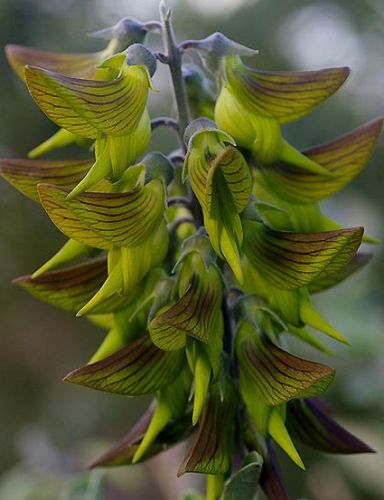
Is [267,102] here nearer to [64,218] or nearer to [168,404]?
[64,218]

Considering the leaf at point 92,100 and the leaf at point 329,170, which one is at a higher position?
the leaf at point 92,100

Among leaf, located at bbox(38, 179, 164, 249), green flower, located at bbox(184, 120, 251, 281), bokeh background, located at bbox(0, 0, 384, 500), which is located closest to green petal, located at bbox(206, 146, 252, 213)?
green flower, located at bbox(184, 120, 251, 281)

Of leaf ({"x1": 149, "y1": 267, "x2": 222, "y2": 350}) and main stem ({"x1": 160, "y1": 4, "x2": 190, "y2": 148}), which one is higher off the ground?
main stem ({"x1": 160, "y1": 4, "x2": 190, "y2": 148})

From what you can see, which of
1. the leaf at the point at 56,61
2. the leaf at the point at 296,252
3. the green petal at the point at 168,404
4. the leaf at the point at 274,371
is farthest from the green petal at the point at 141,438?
the leaf at the point at 56,61

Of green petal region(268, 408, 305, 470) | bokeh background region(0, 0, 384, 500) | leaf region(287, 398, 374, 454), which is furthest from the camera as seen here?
bokeh background region(0, 0, 384, 500)

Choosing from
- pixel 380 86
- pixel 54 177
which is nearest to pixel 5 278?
pixel 380 86

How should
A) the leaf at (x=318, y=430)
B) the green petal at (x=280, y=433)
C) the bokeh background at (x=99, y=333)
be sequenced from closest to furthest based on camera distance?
the green petal at (x=280, y=433) < the leaf at (x=318, y=430) < the bokeh background at (x=99, y=333)

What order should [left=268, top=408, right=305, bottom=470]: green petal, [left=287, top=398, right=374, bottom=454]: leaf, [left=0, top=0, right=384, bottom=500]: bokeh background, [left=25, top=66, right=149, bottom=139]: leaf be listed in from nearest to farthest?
1. [left=25, top=66, right=149, bottom=139]: leaf
2. [left=268, top=408, right=305, bottom=470]: green petal
3. [left=287, top=398, right=374, bottom=454]: leaf
4. [left=0, top=0, right=384, bottom=500]: bokeh background

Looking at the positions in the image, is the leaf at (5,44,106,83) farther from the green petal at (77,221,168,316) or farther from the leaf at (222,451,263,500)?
the leaf at (222,451,263,500)

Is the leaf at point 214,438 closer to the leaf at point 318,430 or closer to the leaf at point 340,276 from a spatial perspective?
the leaf at point 318,430
